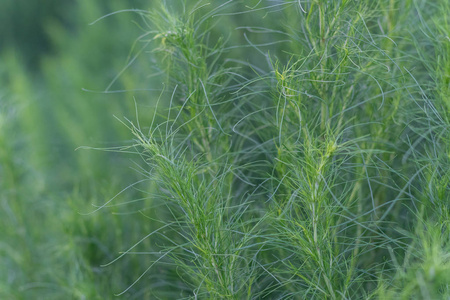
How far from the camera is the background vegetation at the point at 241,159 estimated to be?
58 cm

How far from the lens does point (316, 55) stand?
24.6 inches

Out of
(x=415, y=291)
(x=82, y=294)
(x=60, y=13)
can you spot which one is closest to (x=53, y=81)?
(x=60, y=13)

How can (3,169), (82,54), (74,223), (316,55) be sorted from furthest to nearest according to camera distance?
(82,54) < (3,169) < (74,223) < (316,55)

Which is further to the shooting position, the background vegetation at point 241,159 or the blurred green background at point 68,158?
the blurred green background at point 68,158

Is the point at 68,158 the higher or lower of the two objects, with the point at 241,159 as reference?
lower

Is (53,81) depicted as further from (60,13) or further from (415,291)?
(415,291)

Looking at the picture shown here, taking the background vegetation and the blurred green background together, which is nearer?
the background vegetation

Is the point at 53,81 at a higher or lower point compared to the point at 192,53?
lower

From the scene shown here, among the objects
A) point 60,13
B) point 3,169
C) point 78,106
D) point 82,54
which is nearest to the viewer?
point 3,169

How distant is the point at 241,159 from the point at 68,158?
0.75 m

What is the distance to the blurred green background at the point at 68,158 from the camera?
0.88m

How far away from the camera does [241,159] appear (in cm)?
73

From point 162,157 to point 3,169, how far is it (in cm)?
57

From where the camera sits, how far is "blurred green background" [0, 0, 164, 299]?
882mm
